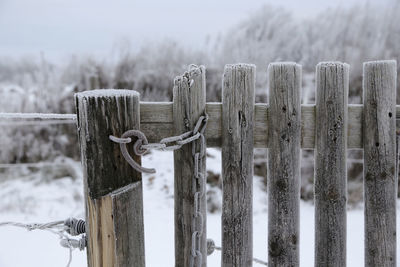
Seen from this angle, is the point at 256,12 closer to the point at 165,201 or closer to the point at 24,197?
the point at 165,201

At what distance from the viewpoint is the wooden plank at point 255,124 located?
137cm

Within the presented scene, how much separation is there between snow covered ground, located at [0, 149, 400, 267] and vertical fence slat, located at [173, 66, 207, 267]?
1.90 meters

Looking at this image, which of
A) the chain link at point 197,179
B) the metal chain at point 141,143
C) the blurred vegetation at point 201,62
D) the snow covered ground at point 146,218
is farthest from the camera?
the blurred vegetation at point 201,62

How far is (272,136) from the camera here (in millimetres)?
1421

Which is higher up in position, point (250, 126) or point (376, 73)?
point (376, 73)

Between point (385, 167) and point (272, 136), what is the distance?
470 millimetres

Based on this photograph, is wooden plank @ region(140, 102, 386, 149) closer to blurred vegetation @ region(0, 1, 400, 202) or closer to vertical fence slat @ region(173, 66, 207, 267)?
vertical fence slat @ region(173, 66, 207, 267)

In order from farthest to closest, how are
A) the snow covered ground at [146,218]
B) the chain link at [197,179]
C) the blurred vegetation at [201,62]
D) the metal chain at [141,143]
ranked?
the blurred vegetation at [201,62]
the snow covered ground at [146,218]
the chain link at [197,179]
the metal chain at [141,143]

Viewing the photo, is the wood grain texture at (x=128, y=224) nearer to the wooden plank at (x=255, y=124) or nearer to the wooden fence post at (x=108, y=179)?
the wooden fence post at (x=108, y=179)

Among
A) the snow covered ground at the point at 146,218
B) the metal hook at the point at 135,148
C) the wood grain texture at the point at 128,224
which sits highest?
the metal hook at the point at 135,148

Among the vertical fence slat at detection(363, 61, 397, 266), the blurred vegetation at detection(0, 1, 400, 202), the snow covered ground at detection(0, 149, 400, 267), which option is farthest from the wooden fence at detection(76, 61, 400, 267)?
the blurred vegetation at detection(0, 1, 400, 202)

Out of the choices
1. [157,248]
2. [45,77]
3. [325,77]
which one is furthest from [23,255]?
[45,77]

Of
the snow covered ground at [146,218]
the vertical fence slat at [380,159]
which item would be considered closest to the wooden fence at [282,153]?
the vertical fence slat at [380,159]

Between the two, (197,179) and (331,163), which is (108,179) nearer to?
(197,179)
